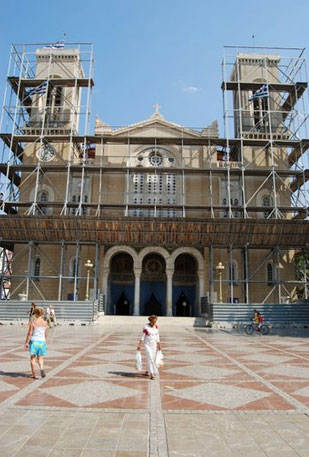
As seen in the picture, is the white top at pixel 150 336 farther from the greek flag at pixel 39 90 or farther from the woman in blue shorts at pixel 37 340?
the greek flag at pixel 39 90

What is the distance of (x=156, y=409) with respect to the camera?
18.1 feet

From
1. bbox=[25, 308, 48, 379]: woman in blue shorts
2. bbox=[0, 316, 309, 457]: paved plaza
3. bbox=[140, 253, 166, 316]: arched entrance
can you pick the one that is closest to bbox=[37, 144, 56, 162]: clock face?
bbox=[140, 253, 166, 316]: arched entrance

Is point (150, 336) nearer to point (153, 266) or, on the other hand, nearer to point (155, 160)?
point (153, 266)

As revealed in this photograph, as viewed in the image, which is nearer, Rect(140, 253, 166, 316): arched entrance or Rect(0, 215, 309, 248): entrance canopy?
Rect(0, 215, 309, 248): entrance canopy

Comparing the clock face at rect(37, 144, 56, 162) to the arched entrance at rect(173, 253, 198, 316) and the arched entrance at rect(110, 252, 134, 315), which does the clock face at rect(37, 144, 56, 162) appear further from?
the arched entrance at rect(173, 253, 198, 316)

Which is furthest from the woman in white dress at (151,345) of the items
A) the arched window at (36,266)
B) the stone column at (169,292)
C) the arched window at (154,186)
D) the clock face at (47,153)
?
the clock face at (47,153)

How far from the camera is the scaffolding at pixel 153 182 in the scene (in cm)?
2756

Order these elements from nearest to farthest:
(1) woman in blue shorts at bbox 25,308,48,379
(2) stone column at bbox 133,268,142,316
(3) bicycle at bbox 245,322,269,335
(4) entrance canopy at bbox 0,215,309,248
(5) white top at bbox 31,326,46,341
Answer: (1) woman in blue shorts at bbox 25,308,48,379, (5) white top at bbox 31,326,46,341, (3) bicycle at bbox 245,322,269,335, (4) entrance canopy at bbox 0,215,309,248, (2) stone column at bbox 133,268,142,316

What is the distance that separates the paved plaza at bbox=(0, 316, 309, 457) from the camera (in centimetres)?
416

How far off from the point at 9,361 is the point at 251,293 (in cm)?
2391

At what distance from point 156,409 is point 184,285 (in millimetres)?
26873

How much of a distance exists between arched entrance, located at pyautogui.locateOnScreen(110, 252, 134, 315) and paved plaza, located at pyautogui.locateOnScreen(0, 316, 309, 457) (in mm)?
21999

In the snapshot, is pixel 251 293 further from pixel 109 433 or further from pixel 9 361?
pixel 109 433

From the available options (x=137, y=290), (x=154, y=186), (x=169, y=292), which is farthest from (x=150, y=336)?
(x=154, y=186)
